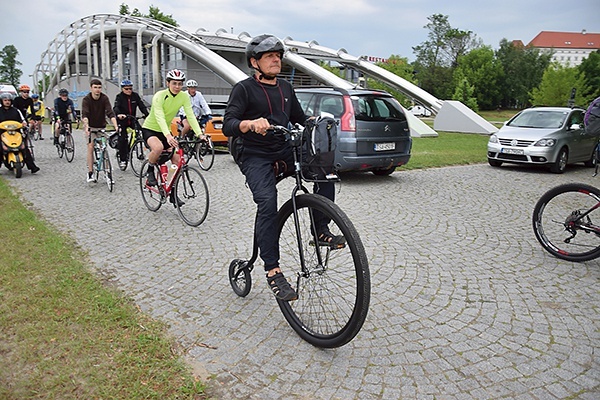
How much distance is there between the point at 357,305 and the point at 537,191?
7.95 meters

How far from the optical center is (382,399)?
274cm

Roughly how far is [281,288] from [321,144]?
40.8 inches

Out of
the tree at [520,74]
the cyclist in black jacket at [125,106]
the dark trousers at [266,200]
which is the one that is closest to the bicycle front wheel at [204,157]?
the cyclist in black jacket at [125,106]

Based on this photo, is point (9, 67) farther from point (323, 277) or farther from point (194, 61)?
point (323, 277)

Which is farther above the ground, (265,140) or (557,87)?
(557,87)

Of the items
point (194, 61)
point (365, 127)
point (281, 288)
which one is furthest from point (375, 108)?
point (194, 61)

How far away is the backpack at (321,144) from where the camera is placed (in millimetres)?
3104

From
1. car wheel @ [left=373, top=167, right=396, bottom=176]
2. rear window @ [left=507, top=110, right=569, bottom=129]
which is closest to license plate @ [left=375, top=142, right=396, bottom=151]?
car wheel @ [left=373, top=167, right=396, bottom=176]

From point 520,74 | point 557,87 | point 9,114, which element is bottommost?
point 9,114

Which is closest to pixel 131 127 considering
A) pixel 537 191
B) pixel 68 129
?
pixel 68 129

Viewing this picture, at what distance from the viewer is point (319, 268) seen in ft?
11.0

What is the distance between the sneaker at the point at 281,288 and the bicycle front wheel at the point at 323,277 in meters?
0.15

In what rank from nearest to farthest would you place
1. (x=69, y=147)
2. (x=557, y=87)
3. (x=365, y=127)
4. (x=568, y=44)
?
(x=365, y=127) → (x=69, y=147) → (x=557, y=87) → (x=568, y=44)

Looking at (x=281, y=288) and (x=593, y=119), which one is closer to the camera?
(x=281, y=288)
